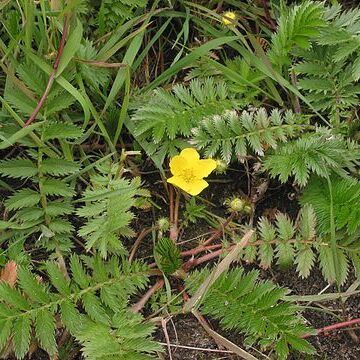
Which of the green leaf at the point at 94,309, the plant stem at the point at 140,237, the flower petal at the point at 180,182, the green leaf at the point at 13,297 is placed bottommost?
the plant stem at the point at 140,237

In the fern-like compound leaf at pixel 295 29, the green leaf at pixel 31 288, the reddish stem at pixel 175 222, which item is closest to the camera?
the green leaf at pixel 31 288

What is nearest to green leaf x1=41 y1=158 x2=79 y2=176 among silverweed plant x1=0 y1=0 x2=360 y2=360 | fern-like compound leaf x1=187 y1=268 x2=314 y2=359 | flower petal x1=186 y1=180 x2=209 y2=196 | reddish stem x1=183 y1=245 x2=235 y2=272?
silverweed plant x1=0 y1=0 x2=360 y2=360

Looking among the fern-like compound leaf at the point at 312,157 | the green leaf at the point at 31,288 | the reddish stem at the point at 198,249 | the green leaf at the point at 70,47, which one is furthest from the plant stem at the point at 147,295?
the green leaf at the point at 70,47

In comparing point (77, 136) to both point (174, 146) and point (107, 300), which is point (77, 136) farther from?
point (107, 300)

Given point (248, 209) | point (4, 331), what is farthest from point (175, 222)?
point (4, 331)

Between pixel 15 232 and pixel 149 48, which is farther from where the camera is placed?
pixel 149 48

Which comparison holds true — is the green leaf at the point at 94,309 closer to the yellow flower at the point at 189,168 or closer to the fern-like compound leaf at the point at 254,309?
the fern-like compound leaf at the point at 254,309

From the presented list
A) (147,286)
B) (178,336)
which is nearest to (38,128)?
(147,286)
